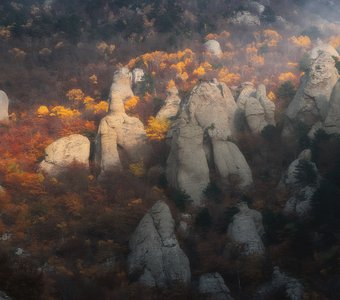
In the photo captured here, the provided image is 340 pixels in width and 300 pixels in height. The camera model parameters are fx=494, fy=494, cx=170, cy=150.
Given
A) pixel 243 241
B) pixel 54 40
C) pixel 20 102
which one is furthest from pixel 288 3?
pixel 243 241

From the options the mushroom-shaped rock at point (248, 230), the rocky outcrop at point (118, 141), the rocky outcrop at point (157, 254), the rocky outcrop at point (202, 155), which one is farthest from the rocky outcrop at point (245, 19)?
the rocky outcrop at point (157, 254)

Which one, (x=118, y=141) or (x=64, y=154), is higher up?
(x=118, y=141)

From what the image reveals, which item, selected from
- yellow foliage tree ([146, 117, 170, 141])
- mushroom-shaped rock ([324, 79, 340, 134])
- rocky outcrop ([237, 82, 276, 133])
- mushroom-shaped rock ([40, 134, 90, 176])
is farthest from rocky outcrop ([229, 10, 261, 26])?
mushroom-shaped rock ([40, 134, 90, 176])

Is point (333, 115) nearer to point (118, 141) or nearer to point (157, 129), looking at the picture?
point (157, 129)

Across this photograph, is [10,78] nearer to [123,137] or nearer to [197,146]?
[123,137]

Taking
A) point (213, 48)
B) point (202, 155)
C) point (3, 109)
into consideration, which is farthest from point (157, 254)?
point (213, 48)

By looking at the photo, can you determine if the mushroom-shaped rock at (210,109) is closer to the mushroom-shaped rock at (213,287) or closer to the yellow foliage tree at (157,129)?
the yellow foliage tree at (157,129)
